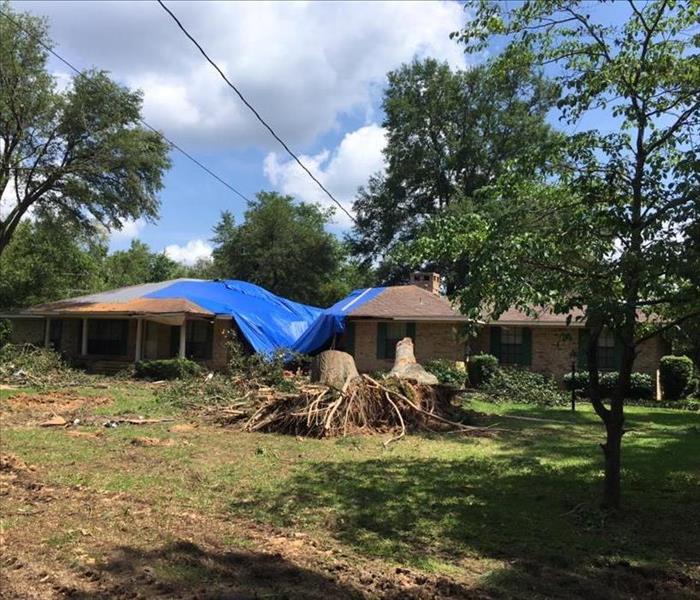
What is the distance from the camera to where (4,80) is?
24109 millimetres

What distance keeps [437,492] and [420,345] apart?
Answer: 16.1 meters

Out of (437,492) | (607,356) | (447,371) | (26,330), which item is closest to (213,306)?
(447,371)

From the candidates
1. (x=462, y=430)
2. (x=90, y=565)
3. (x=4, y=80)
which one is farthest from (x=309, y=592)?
(x=4, y=80)

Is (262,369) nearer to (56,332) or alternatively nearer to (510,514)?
(510,514)

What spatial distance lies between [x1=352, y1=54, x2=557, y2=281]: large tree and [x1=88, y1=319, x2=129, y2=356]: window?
2068 centimetres

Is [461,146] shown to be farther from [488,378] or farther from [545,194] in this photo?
Answer: [545,194]

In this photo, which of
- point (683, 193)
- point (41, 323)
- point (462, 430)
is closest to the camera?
point (683, 193)

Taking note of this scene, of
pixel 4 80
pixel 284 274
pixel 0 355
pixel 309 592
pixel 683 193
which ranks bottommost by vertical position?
pixel 309 592

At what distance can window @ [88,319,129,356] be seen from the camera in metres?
27.4

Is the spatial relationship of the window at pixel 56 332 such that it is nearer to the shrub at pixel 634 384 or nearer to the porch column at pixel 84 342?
the porch column at pixel 84 342

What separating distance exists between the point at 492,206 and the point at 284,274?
37.1 metres

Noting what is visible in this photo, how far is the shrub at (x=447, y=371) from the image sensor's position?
71.3 feet

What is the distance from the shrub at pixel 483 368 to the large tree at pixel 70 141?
15.5 meters

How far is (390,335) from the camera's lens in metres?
24.4
